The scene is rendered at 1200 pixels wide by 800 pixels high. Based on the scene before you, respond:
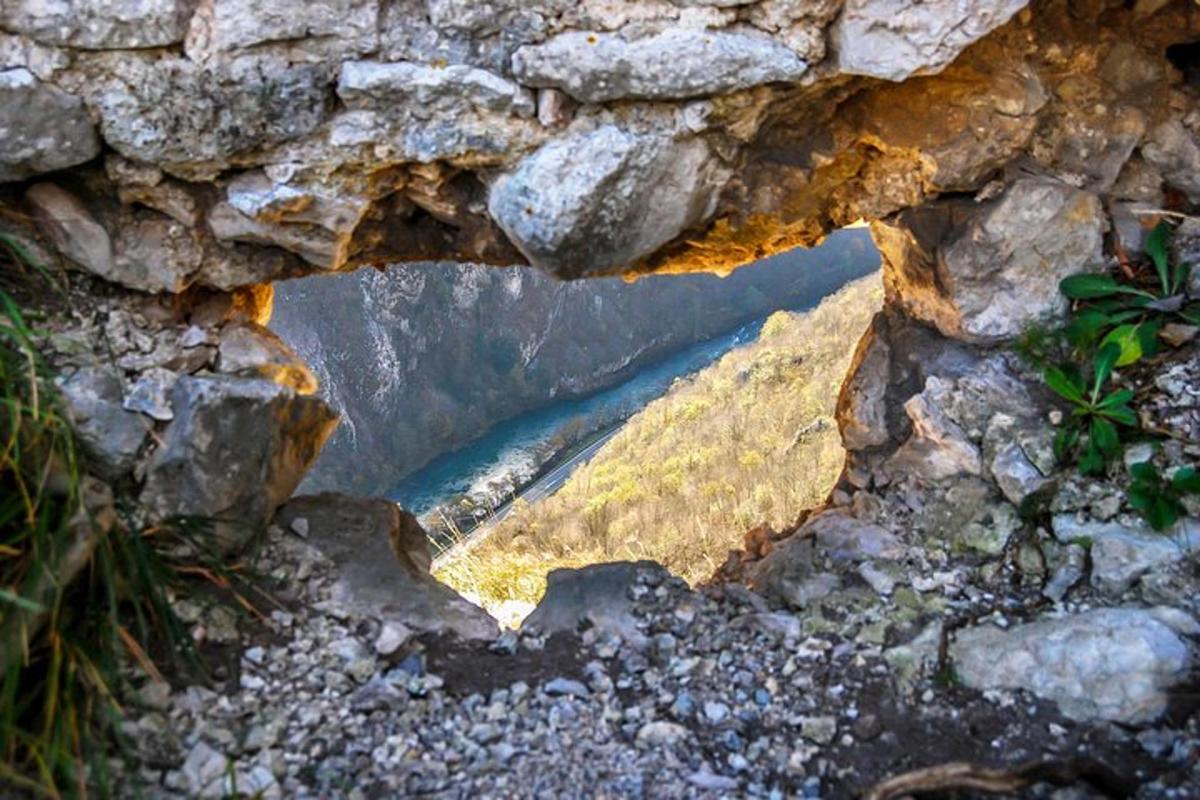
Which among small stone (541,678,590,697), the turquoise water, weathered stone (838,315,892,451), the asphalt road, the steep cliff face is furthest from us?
the steep cliff face

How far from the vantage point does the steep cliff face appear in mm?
16297

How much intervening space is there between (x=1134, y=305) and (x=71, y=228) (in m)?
3.34

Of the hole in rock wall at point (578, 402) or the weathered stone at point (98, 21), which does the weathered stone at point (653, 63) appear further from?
the hole in rock wall at point (578, 402)

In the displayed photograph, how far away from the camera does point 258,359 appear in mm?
3330

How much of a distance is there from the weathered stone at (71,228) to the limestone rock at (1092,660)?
2746 millimetres

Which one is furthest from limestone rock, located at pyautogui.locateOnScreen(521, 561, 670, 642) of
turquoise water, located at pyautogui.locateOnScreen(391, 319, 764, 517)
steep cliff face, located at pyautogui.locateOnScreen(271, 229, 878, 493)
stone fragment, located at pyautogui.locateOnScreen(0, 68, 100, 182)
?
Answer: steep cliff face, located at pyautogui.locateOnScreen(271, 229, 878, 493)

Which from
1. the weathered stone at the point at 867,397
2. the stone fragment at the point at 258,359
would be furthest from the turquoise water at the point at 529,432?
the stone fragment at the point at 258,359

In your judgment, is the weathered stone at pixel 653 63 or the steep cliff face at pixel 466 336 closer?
the weathered stone at pixel 653 63

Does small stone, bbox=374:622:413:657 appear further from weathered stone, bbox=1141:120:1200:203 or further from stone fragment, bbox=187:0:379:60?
weathered stone, bbox=1141:120:1200:203

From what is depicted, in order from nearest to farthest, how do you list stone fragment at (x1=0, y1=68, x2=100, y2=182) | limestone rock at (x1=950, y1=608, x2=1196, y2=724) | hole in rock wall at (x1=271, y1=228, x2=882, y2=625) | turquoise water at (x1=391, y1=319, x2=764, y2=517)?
limestone rock at (x1=950, y1=608, x2=1196, y2=724)
stone fragment at (x1=0, y1=68, x2=100, y2=182)
hole in rock wall at (x1=271, y1=228, x2=882, y2=625)
turquoise water at (x1=391, y1=319, x2=764, y2=517)

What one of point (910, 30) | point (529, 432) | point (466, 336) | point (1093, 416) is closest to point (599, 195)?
point (910, 30)

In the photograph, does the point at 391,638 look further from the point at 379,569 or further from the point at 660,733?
the point at 660,733

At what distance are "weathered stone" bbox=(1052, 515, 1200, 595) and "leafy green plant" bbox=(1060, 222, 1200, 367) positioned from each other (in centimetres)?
57

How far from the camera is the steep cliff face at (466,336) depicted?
16297 millimetres
